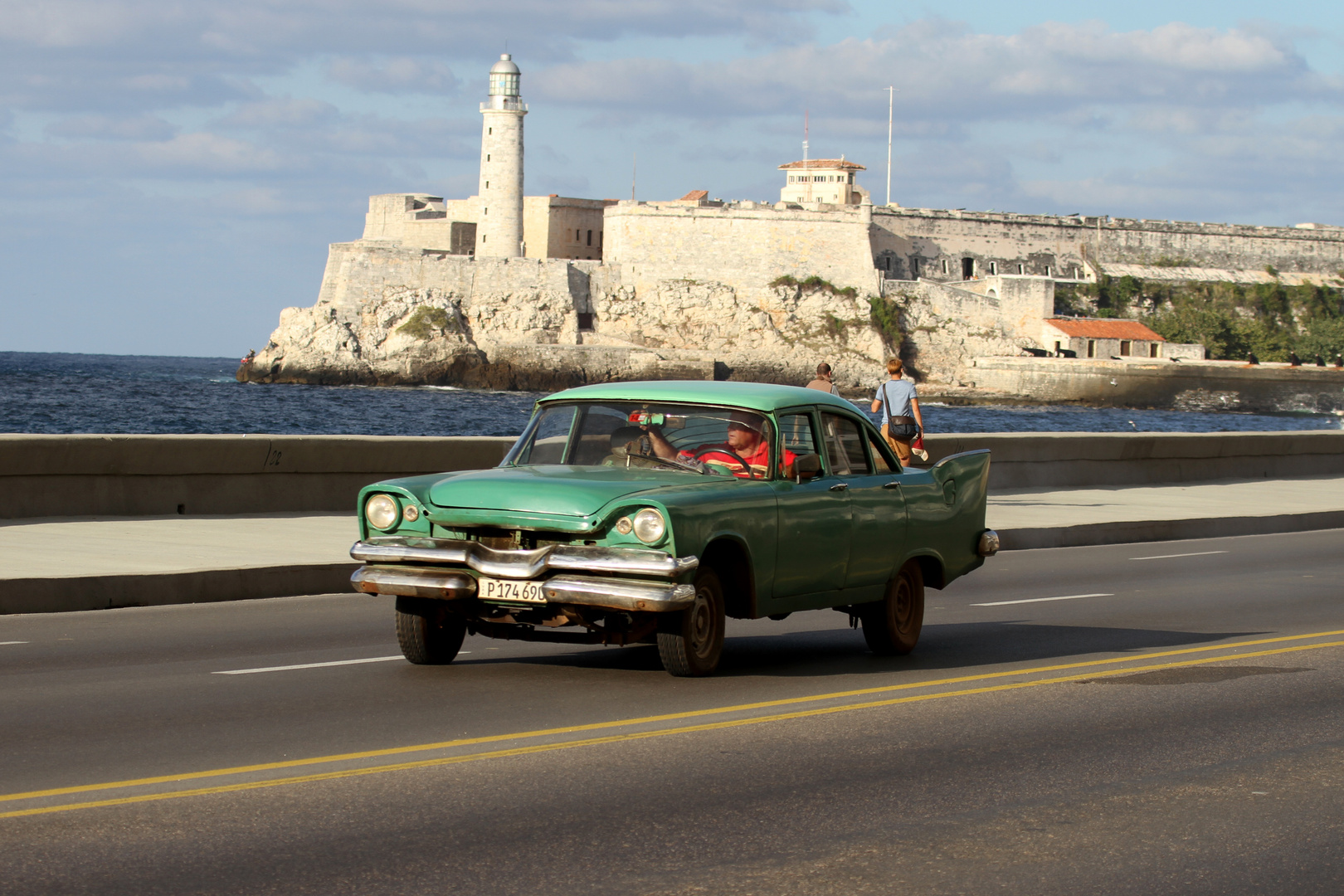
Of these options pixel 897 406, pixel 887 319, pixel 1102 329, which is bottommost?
pixel 897 406

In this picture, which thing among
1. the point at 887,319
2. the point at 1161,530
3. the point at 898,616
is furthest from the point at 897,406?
the point at 887,319

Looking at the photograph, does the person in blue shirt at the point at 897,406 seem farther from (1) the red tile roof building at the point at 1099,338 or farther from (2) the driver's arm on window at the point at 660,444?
(1) the red tile roof building at the point at 1099,338

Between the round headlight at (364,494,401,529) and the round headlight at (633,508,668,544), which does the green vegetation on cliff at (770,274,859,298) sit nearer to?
the round headlight at (364,494,401,529)

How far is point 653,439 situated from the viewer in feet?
31.2

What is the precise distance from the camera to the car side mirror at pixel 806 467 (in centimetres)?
945

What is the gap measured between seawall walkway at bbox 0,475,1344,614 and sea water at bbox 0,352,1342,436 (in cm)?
4198

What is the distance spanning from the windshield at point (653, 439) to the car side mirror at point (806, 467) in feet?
0.59

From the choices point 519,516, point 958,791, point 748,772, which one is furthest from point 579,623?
point 958,791

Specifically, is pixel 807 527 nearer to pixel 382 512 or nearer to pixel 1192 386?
pixel 382 512

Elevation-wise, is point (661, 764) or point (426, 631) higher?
point (426, 631)

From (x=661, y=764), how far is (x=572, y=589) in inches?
60.4

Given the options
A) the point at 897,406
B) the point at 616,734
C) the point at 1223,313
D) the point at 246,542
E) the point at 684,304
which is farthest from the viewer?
the point at 1223,313

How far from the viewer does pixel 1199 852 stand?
5.73m

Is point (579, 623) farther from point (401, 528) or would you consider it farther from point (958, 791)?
point (958, 791)
